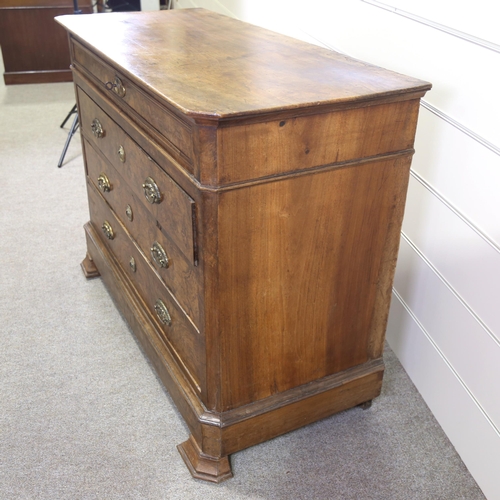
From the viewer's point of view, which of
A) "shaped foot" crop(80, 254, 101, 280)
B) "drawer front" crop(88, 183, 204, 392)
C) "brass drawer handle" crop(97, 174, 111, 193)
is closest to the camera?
"drawer front" crop(88, 183, 204, 392)

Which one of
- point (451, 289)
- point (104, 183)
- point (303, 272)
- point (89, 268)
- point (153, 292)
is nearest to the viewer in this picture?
point (303, 272)

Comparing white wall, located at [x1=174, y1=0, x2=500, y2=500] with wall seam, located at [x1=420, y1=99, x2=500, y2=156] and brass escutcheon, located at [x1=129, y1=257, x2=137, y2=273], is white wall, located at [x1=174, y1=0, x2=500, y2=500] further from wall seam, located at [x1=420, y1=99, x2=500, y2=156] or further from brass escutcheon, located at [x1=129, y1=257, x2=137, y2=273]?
brass escutcheon, located at [x1=129, y1=257, x2=137, y2=273]

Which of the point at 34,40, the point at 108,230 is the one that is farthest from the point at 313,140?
the point at 34,40

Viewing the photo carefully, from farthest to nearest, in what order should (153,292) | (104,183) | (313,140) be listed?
(104,183) → (153,292) → (313,140)

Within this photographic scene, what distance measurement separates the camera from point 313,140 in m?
1.29

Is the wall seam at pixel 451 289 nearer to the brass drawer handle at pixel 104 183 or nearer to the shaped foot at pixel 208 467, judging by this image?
the shaped foot at pixel 208 467

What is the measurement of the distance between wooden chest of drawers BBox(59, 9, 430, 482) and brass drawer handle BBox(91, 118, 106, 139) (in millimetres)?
11

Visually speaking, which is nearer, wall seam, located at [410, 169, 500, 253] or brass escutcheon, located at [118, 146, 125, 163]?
wall seam, located at [410, 169, 500, 253]

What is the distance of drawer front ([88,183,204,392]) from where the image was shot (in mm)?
1582

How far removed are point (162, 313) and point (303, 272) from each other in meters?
0.50

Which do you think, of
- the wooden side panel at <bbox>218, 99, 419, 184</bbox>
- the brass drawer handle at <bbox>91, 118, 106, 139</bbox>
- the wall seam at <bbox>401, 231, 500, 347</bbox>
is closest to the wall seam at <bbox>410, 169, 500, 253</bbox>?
the wall seam at <bbox>401, 231, 500, 347</bbox>

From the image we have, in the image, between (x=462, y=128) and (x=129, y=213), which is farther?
(x=129, y=213)

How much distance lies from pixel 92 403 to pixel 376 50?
1.46 metres

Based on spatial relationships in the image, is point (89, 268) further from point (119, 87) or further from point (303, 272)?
point (303, 272)
